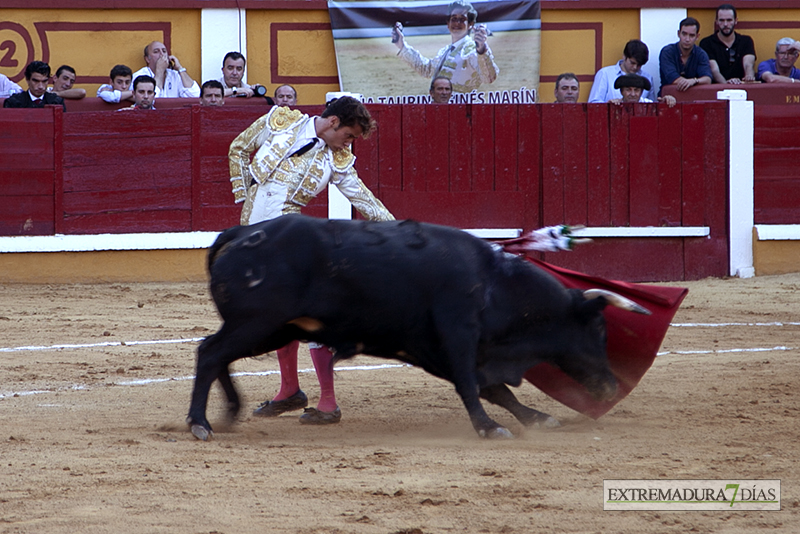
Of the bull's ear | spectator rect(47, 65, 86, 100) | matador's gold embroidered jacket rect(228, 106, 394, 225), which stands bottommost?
the bull's ear

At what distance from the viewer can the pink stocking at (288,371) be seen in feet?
12.2

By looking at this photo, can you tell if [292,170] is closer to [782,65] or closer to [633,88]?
[633,88]

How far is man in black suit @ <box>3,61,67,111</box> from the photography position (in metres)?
7.33

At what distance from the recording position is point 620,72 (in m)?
8.26

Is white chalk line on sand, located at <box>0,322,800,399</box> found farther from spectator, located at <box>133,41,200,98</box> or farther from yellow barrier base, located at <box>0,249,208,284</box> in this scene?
spectator, located at <box>133,41,200,98</box>

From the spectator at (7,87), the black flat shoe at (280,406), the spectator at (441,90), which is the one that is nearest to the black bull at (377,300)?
the black flat shoe at (280,406)

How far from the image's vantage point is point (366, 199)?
3867 mm

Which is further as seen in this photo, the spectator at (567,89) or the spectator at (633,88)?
the spectator at (567,89)

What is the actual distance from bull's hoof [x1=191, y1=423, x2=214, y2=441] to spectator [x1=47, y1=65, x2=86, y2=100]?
5050mm

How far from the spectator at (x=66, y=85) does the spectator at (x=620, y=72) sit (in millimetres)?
3867

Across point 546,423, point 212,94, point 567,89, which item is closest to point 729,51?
point 567,89

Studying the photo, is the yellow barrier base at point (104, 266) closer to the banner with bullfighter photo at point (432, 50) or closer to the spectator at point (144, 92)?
the spectator at point (144, 92)

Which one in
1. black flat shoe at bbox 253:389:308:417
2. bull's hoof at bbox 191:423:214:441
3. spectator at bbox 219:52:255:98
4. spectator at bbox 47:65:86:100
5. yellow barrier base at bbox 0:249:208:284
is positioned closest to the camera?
bull's hoof at bbox 191:423:214:441

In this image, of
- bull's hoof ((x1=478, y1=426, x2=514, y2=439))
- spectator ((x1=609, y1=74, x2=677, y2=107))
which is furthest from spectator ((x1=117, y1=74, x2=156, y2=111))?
bull's hoof ((x1=478, y1=426, x2=514, y2=439))
